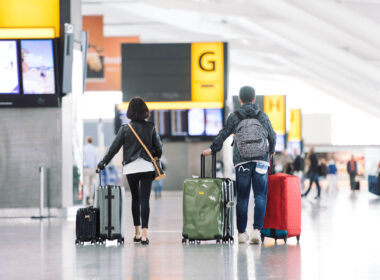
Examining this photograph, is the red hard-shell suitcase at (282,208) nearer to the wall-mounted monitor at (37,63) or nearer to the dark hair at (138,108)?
the dark hair at (138,108)

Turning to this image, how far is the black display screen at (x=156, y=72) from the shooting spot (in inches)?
928

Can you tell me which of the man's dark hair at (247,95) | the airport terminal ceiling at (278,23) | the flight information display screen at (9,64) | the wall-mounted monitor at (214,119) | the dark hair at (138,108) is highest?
the airport terminal ceiling at (278,23)

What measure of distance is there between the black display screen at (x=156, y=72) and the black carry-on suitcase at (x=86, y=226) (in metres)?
15.1

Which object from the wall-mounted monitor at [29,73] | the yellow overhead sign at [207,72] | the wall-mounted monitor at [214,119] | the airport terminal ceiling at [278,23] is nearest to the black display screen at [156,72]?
the yellow overhead sign at [207,72]

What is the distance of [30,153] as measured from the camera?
13930 millimetres

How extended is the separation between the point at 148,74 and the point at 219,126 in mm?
2940

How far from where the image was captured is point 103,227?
859cm

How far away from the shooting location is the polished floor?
6.04 metres

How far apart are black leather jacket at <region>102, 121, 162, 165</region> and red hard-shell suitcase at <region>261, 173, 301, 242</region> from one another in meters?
1.30

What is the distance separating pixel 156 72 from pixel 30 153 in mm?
10484

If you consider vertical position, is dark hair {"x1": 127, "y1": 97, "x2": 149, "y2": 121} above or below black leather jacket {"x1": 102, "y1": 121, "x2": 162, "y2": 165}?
above

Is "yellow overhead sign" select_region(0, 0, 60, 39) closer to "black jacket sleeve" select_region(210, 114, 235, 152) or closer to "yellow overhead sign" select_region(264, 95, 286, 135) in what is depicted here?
"black jacket sleeve" select_region(210, 114, 235, 152)

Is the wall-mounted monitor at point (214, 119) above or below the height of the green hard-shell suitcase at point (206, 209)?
above

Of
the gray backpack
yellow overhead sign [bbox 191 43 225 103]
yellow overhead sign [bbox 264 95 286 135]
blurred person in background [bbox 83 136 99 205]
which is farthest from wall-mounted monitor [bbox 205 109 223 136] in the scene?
the gray backpack
